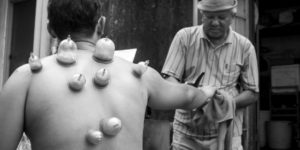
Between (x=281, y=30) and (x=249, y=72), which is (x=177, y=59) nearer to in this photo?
(x=249, y=72)

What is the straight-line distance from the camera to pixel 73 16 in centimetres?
171

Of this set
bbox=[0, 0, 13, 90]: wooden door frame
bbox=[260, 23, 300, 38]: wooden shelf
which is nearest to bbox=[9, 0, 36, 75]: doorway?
bbox=[0, 0, 13, 90]: wooden door frame

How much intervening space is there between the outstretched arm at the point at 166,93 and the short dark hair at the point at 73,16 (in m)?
0.32

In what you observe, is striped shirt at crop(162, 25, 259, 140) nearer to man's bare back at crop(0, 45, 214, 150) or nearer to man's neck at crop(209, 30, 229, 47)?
man's neck at crop(209, 30, 229, 47)

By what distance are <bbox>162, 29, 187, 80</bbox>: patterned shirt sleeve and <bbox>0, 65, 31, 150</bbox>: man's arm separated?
132 cm

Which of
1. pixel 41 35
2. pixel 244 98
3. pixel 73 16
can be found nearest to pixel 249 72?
pixel 244 98

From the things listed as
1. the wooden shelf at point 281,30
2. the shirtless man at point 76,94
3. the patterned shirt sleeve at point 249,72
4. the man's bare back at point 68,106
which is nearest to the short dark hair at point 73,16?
the shirtless man at point 76,94

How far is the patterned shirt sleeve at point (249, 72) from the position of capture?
278 centimetres

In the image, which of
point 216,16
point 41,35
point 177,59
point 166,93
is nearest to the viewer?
point 166,93

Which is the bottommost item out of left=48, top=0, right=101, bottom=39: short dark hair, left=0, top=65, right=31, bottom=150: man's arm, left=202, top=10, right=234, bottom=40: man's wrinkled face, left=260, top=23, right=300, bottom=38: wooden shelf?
left=0, top=65, right=31, bottom=150: man's arm

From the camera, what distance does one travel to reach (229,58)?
2.77m

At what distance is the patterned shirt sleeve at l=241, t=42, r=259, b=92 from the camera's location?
2779 mm

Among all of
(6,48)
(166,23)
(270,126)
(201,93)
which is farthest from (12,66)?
(270,126)

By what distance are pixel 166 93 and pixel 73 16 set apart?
0.52 m
